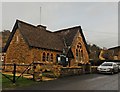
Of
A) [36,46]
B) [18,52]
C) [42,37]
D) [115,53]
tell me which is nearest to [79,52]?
[42,37]

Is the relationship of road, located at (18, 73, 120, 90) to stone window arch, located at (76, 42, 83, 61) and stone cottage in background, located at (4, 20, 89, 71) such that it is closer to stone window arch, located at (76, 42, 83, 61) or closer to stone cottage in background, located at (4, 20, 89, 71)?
stone cottage in background, located at (4, 20, 89, 71)

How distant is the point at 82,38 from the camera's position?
128 ft

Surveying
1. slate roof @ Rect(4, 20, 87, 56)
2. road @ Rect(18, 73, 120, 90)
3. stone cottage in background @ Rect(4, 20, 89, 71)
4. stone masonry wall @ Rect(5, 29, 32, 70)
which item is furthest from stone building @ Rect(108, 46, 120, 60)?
road @ Rect(18, 73, 120, 90)

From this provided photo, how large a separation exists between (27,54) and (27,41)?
6.01 ft

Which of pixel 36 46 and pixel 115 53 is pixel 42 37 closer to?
pixel 36 46

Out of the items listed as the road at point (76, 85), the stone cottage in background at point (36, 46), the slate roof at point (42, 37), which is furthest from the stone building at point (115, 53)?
the road at point (76, 85)

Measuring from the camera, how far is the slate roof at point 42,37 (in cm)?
2796

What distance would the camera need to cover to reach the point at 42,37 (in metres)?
31.5

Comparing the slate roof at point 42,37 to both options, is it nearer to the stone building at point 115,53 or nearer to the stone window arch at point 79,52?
the stone window arch at point 79,52

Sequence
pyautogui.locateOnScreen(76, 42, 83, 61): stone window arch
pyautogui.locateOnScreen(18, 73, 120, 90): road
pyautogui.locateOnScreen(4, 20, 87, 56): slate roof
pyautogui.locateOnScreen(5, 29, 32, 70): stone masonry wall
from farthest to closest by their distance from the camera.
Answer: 1. pyautogui.locateOnScreen(76, 42, 83, 61): stone window arch
2. pyautogui.locateOnScreen(4, 20, 87, 56): slate roof
3. pyautogui.locateOnScreen(5, 29, 32, 70): stone masonry wall
4. pyautogui.locateOnScreen(18, 73, 120, 90): road

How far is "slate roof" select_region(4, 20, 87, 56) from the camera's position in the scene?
27959 mm

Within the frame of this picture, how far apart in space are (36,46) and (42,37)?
462cm

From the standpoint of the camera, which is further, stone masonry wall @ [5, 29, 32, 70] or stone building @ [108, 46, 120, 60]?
stone building @ [108, 46, 120, 60]

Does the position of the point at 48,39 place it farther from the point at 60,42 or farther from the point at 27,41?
the point at 27,41
